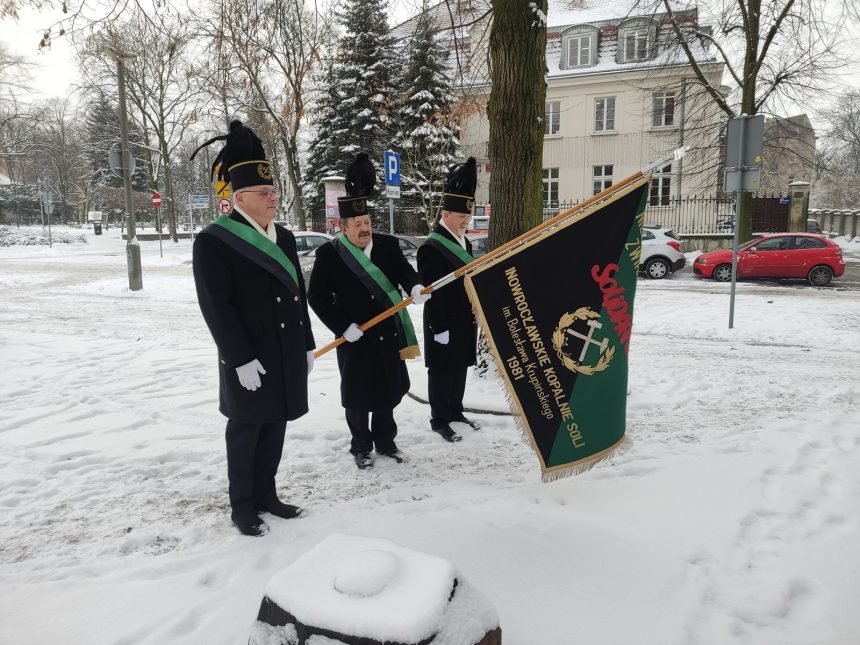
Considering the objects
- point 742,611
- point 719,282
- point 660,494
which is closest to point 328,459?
point 660,494

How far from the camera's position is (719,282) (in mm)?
16391

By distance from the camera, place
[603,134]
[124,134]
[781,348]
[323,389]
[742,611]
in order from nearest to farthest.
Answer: [742,611], [323,389], [781,348], [124,134], [603,134]

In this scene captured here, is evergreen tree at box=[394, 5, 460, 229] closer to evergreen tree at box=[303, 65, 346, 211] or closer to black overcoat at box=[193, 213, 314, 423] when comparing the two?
evergreen tree at box=[303, 65, 346, 211]

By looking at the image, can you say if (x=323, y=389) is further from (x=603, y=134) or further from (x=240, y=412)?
(x=603, y=134)

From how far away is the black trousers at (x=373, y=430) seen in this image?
434 centimetres

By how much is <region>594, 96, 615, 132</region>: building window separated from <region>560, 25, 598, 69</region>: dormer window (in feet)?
7.04

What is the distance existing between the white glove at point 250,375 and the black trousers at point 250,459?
0.31 m

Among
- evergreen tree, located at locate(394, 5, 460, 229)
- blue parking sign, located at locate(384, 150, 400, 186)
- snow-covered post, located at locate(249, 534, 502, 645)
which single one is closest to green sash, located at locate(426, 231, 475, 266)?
snow-covered post, located at locate(249, 534, 502, 645)

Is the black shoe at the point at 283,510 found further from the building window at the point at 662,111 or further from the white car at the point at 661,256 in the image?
the building window at the point at 662,111

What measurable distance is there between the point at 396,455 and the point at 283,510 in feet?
3.53

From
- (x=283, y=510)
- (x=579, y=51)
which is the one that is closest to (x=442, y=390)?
(x=283, y=510)

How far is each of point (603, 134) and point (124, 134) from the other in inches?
972

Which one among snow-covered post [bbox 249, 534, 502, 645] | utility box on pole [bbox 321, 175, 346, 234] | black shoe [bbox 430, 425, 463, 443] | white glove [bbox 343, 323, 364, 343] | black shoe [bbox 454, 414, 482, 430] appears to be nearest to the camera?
snow-covered post [bbox 249, 534, 502, 645]

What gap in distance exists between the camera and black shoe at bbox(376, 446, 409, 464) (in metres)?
4.41
